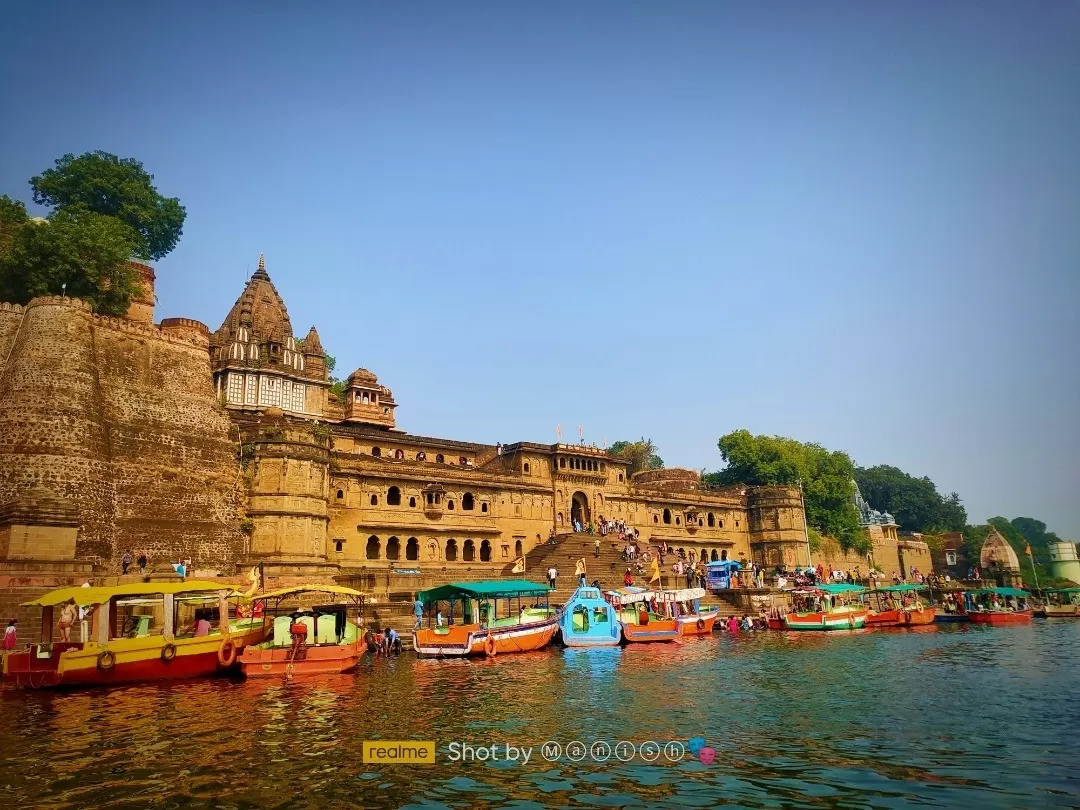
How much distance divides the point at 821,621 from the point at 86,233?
39085 mm

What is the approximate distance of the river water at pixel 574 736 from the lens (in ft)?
32.9

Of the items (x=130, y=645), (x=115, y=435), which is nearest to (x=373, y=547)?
(x=115, y=435)

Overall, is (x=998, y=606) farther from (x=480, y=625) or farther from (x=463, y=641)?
(x=463, y=641)

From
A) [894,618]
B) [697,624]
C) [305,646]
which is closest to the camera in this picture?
[305,646]

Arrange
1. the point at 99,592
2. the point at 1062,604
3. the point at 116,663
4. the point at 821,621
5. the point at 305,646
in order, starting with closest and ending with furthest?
the point at 116,663
the point at 99,592
the point at 305,646
the point at 821,621
the point at 1062,604

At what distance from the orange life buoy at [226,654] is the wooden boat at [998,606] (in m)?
39.6

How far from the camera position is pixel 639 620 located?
32.1 m

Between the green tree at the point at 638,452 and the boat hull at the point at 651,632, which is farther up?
the green tree at the point at 638,452

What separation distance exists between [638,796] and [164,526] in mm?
26310

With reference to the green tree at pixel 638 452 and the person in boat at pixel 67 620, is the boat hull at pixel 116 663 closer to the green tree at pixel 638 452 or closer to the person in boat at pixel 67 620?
the person in boat at pixel 67 620

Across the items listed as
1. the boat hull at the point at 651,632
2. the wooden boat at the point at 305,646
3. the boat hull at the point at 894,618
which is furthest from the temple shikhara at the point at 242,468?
the boat hull at the point at 894,618

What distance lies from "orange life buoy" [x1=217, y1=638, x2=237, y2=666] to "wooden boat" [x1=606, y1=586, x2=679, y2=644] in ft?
51.3

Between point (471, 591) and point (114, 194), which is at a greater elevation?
point (114, 194)

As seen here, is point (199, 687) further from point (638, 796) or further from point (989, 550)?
point (989, 550)
